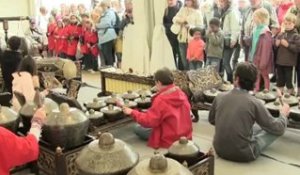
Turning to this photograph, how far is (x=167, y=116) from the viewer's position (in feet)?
10.3

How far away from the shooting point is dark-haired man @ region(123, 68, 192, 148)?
3113mm

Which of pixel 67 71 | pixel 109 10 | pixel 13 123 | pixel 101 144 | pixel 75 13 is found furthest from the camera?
pixel 75 13

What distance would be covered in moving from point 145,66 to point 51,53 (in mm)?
2979

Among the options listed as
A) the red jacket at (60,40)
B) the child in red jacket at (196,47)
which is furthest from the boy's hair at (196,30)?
the red jacket at (60,40)

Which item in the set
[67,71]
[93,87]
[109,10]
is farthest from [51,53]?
[67,71]

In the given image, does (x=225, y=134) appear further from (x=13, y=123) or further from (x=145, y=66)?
(x=145, y=66)

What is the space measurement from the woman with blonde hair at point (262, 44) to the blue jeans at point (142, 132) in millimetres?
1741

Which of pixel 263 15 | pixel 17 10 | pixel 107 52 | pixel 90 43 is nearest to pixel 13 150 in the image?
pixel 263 15

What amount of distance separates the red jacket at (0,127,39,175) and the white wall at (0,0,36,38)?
8.54 meters

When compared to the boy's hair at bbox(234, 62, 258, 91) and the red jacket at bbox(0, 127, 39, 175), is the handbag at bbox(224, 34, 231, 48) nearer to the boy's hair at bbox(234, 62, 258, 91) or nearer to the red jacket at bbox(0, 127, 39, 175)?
the boy's hair at bbox(234, 62, 258, 91)

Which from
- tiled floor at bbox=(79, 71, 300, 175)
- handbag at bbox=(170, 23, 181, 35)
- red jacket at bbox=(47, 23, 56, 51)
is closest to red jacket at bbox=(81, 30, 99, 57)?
red jacket at bbox=(47, 23, 56, 51)

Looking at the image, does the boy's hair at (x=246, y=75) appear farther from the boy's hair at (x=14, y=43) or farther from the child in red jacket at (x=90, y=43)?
the child in red jacket at (x=90, y=43)

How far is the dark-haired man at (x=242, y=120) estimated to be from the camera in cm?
291

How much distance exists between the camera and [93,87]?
6074 millimetres
